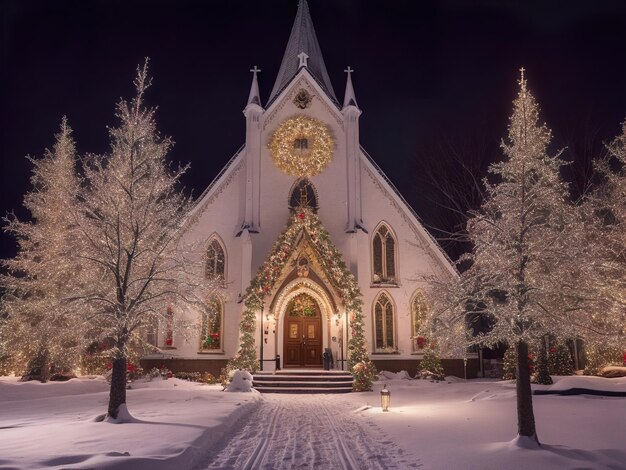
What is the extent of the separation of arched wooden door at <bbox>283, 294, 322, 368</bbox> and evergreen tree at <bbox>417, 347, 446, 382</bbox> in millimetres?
4805

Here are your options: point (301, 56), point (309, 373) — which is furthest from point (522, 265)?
point (301, 56)

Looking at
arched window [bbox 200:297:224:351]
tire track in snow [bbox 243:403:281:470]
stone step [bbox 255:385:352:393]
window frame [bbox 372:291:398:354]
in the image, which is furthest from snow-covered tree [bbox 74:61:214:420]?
window frame [bbox 372:291:398:354]

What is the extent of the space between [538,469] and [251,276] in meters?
18.2

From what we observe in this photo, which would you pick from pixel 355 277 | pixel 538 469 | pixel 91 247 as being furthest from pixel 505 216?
pixel 355 277

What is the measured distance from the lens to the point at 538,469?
7309mm

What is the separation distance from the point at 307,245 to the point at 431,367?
26.4 feet

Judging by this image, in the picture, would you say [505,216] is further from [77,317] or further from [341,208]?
[341,208]

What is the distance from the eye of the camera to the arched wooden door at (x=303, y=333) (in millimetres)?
24938

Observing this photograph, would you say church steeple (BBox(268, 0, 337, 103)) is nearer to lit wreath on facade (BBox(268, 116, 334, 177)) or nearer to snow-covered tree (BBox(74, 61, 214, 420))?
lit wreath on facade (BBox(268, 116, 334, 177))

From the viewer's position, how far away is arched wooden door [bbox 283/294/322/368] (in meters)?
24.9

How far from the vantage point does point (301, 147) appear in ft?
87.7

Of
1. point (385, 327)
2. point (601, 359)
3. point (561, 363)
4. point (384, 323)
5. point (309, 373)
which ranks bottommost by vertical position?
point (309, 373)

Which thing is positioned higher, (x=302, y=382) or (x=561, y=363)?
(x=561, y=363)

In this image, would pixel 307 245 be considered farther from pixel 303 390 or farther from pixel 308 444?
pixel 308 444
